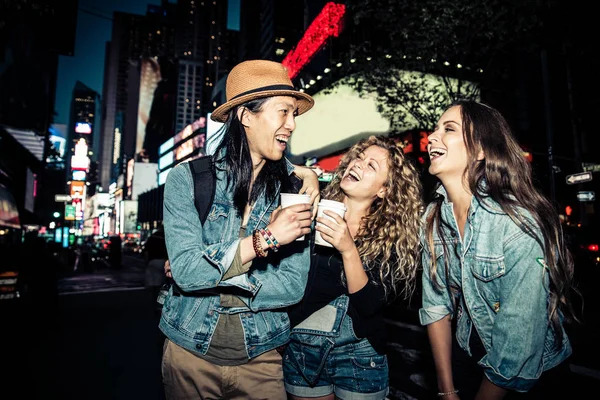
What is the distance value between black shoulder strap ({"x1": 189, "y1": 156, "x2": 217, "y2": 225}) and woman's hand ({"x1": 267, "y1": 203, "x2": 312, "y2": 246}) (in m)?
0.44

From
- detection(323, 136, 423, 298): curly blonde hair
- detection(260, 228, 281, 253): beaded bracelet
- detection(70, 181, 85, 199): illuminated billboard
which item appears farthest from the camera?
detection(70, 181, 85, 199): illuminated billboard

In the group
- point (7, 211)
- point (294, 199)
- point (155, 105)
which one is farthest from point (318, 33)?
point (155, 105)

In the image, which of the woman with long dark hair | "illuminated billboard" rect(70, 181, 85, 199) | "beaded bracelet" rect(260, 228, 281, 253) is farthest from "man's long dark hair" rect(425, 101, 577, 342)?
"illuminated billboard" rect(70, 181, 85, 199)

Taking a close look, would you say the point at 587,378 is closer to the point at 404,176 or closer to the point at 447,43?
the point at 404,176

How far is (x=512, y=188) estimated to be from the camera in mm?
2160

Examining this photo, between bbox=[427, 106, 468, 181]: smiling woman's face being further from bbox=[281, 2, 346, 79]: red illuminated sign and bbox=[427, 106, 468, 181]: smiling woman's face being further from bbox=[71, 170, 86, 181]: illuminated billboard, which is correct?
bbox=[71, 170, 86, 181]: illuminated billboard

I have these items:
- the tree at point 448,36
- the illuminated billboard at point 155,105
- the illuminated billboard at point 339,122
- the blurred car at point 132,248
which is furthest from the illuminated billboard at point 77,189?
the illuminated billboard at point 155,105

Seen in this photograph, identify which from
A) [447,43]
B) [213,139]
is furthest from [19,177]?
[213,139]

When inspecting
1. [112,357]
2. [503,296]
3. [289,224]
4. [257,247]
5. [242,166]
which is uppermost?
[242,166]

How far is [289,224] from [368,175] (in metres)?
1.42

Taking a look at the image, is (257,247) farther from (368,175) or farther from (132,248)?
(132,248)

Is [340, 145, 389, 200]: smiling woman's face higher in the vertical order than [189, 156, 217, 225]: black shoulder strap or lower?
higher

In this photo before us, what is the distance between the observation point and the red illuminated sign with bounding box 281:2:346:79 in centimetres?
2951

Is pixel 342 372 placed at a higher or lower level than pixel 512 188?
lower
